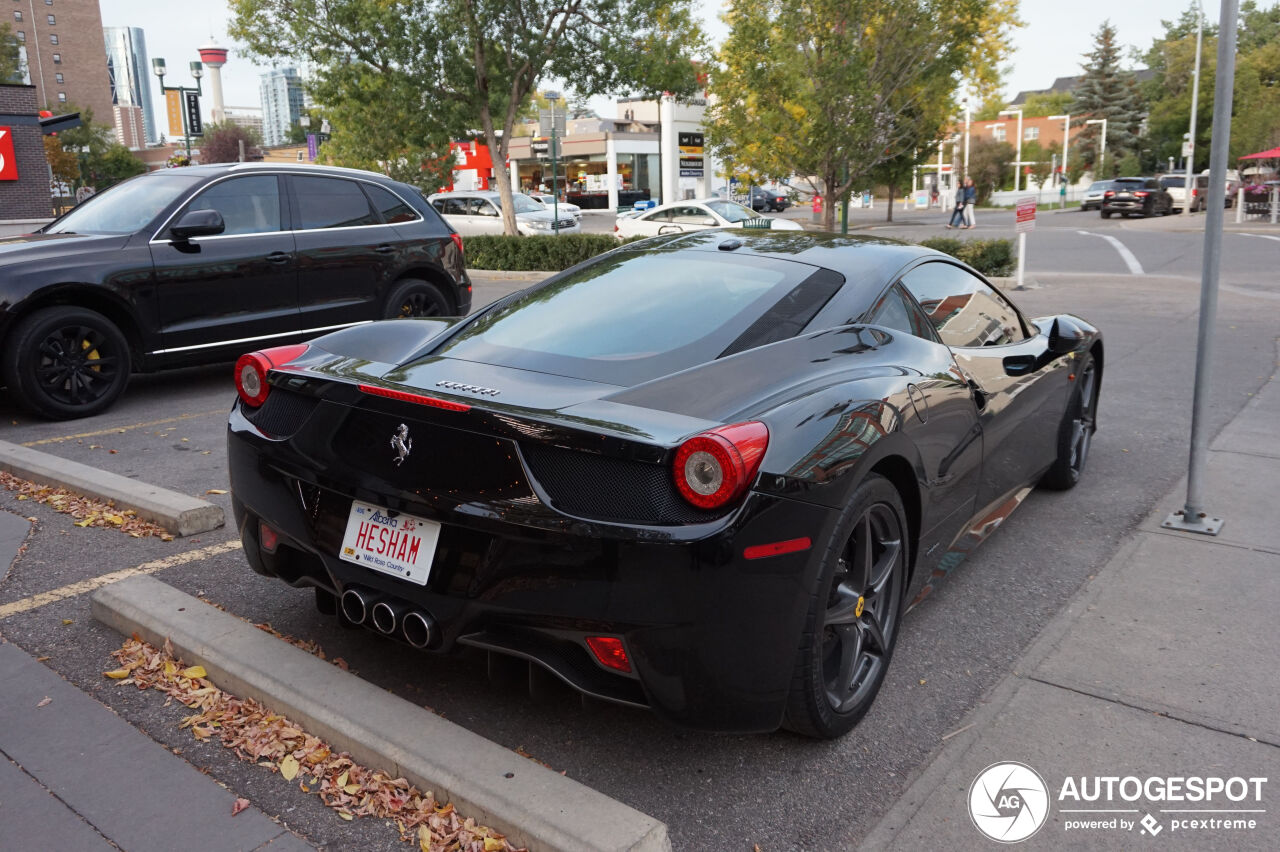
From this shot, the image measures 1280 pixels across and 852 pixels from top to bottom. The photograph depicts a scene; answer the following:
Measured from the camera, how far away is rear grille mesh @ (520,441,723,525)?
2.55 m

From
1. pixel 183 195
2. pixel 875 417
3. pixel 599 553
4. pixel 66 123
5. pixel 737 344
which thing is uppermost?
pixel 66 123

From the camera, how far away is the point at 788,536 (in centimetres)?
264

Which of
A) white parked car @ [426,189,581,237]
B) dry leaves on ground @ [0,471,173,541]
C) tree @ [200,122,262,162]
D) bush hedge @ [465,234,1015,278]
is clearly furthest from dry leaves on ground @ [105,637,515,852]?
tree @ [200,122,262,162]

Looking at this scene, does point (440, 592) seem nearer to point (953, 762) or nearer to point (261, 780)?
point (261, 780)

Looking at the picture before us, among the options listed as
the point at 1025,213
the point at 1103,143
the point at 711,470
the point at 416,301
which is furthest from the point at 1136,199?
the point at 711,470

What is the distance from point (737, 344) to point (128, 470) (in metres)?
4.36

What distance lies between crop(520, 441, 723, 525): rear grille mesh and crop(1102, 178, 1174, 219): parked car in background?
46.1 m

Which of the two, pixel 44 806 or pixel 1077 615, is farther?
pixel 1077 615

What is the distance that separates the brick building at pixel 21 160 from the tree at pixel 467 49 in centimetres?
729

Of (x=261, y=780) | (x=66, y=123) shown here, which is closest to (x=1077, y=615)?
(x=261, y=780)

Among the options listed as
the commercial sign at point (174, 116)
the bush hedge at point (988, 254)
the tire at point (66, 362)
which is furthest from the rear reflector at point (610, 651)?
the commercial sign at point (174, 116)

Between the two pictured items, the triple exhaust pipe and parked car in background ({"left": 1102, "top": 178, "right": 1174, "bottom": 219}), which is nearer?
the triple exhaust pipe

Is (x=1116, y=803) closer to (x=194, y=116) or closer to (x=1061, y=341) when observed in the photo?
(x=1061, y=341)

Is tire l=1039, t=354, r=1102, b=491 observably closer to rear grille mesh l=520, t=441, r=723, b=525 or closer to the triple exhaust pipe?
rear grille mesh l=520, t=441, r=723, b=525
